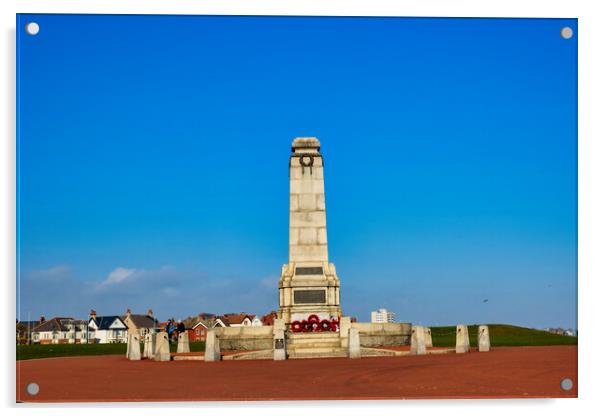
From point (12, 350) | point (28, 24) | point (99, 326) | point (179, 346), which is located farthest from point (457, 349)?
point (99, 326)

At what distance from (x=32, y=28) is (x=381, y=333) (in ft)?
55.0

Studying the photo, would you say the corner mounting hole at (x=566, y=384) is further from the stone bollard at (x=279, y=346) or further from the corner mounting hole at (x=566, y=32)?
the stone bollard at (x=279, y=346)

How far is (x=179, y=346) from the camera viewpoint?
32594 mm

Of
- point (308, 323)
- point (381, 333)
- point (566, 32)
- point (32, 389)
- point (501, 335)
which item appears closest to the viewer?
point (32, 389)

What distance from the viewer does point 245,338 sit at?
30.2m

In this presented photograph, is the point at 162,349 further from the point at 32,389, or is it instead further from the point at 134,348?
the point at 32,389

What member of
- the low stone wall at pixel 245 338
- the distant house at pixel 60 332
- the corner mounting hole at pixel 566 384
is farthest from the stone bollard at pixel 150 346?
the corner mounting hole at pixel 566 384

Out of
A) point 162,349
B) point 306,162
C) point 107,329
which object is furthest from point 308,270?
point 107,329

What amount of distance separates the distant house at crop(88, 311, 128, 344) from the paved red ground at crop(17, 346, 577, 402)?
241ft

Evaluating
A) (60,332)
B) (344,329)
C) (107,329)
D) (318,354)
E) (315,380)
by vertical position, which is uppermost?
(344,329)

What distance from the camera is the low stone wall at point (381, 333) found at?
3047 centimetres

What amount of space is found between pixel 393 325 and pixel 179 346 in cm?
807

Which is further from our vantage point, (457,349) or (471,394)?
(457,349)

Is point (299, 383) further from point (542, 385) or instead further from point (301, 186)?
point (301, 186)
